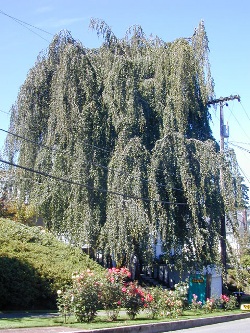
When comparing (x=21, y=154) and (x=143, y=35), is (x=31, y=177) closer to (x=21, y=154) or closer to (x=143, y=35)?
(x=21, y=154)

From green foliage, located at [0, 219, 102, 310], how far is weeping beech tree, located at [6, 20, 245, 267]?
4.78 ft

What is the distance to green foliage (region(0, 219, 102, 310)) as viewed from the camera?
52.1ft

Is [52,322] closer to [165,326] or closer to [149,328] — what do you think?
[149,328]

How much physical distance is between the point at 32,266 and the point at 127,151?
22.5 feet

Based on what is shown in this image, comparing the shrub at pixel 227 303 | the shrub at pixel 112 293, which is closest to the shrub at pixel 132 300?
the shrub at pixel 112 293

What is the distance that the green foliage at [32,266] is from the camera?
15867 mm

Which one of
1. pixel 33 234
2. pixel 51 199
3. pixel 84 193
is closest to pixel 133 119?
pixel 84 193

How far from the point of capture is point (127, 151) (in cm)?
2128

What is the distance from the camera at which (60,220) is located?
23047mm

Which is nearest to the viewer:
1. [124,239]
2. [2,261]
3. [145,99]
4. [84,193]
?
[2,261]

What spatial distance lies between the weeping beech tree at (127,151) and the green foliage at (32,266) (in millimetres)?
1456

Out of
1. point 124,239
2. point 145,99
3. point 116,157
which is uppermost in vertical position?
point 145,99

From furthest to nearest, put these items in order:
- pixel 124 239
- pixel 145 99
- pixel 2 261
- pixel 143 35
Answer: pixel 143 35 → pixel 145 99 → pixel 124 239 → pixel 2 261

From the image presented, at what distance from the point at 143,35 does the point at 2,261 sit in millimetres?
15344
